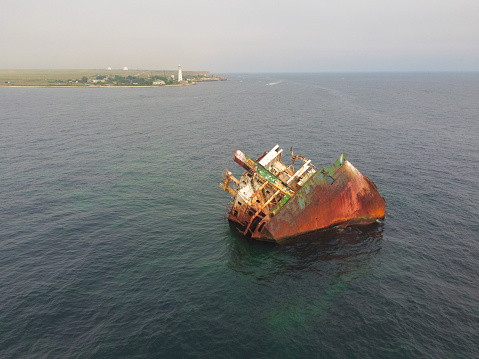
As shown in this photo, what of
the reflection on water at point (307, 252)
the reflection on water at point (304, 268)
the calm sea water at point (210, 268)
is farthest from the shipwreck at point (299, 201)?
the calm sea water at point (210, 268)

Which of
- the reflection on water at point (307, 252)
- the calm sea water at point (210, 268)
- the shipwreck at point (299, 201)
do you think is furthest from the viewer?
the shipwreck at point (299, 201)

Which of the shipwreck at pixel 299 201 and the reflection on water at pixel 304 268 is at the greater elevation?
the shipwreck at pixel 299 201

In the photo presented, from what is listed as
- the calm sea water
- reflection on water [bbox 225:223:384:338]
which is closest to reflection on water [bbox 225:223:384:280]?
reflection on water [bbox 225:223:384:338]

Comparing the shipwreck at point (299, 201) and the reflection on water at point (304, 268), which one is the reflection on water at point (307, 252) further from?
the shipwreck at point (299, 201)

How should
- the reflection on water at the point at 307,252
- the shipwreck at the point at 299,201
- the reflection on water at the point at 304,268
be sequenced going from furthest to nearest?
the shipwreck at the point at 299,201, the reflection on water at the point at 307,252, the reflection on water at the point at 304,268

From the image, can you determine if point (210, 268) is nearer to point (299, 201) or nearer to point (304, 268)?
point (304, 268)

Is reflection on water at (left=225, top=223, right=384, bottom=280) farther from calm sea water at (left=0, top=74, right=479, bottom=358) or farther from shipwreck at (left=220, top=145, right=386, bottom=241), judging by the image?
shipwreck at (left=220, top=145, right=386, bottom=241)

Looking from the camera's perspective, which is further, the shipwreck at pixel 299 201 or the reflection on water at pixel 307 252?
the shipwreck at pixel 299 201
